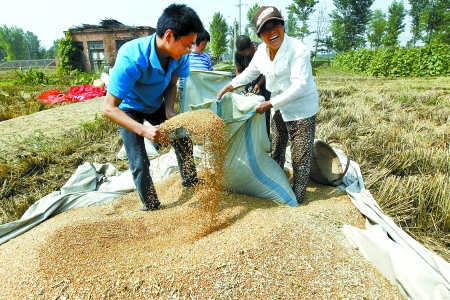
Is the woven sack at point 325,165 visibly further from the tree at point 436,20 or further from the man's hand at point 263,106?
the tree at point 436,20

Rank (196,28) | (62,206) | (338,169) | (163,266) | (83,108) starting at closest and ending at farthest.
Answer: (163,266) < (196,28) < (62,206) < (338,169) < (83,108)

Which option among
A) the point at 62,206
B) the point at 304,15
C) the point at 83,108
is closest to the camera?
the point at 62,206

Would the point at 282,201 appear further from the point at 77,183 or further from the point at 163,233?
the point at 77,183

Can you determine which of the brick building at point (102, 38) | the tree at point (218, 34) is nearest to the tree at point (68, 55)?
the brick building at point (102, 38)

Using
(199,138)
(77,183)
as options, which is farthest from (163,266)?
(77,183)

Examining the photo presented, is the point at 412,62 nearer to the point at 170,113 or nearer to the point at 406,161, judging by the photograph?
the point at 406,161

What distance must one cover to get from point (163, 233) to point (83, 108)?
4820mm

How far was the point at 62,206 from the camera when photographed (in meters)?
2.37

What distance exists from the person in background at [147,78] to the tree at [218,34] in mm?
34046

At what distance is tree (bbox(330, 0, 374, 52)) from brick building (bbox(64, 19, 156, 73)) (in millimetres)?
21363

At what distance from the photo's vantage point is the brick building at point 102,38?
1994cm

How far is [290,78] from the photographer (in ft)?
6.74

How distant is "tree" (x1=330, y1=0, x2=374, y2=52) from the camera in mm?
32438

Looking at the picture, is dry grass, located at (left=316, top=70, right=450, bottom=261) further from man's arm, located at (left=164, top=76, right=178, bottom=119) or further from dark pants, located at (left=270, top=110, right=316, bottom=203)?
man's arm, located at (left=164, top=76, right=178, bottom=119)
